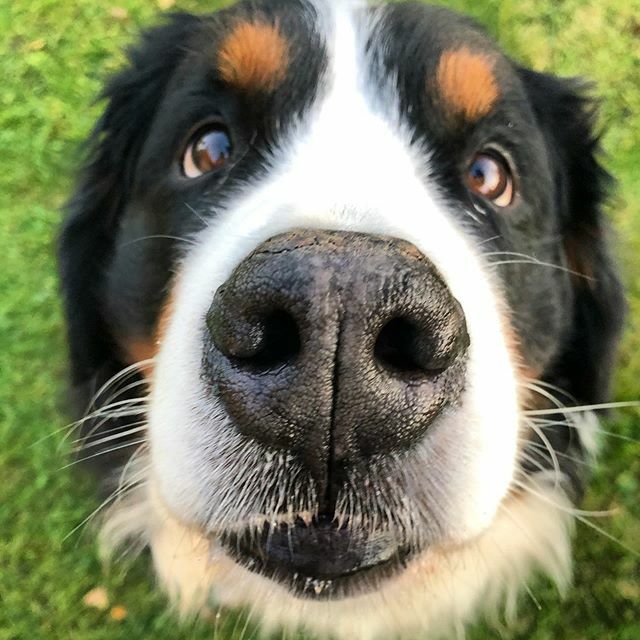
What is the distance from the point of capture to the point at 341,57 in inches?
76.1

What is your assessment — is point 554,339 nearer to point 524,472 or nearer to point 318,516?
point 524,472

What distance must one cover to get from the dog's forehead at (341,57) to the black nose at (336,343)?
30.6 inches

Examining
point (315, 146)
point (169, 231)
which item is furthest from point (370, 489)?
point (169, 231)

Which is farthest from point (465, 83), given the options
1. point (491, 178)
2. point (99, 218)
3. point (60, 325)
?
point (60, 325)

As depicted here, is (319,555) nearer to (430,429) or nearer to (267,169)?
(430,429)

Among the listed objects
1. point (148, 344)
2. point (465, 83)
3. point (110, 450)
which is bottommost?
point (110, 450)

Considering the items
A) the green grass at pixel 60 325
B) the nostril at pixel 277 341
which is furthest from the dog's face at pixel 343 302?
the green grass at pixel 60 325

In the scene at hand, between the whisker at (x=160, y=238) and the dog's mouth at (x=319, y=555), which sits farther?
the whisker at (x=160, y=238)

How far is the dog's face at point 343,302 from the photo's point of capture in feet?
3.96

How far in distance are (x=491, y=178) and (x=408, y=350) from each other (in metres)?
1.00

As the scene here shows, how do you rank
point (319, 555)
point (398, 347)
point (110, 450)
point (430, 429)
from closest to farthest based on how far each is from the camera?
point (398, 347), point (430, 429), point (319, 555), point (110, 450)

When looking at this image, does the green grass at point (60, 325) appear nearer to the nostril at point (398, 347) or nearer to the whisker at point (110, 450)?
the whisker at point (110, 450)

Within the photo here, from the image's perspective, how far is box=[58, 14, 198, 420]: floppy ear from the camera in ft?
7.84

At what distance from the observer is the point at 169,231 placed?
208 centimetres
